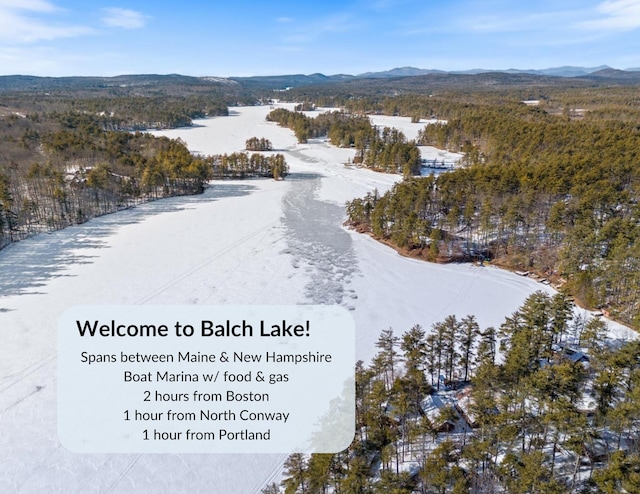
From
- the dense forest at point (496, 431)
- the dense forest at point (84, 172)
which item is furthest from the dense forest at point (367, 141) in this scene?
the dense forest at point (496, 431)

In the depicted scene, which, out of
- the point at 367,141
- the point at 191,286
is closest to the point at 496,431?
the point at 191,286

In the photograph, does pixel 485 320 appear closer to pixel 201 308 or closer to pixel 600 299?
pixel 600 299

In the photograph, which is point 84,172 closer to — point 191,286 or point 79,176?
point 79,176

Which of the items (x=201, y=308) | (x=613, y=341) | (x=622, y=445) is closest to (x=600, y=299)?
(x=613, y=341)

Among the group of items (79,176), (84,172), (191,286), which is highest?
(84,172)

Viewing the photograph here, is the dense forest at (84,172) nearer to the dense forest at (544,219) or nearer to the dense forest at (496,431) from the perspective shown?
the dense forest at (544,219)
